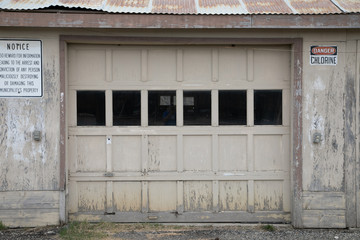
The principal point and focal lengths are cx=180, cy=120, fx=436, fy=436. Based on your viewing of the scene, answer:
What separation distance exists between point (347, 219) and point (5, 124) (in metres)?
4.75

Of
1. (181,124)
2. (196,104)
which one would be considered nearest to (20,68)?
(181,124)

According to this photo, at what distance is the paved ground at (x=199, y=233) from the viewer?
5.57m

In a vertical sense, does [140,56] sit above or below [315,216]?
above

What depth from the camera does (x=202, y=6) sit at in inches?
230

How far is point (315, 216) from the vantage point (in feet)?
19.3

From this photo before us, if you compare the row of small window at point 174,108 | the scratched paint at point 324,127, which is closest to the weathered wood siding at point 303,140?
the scratched paint at point 324,127

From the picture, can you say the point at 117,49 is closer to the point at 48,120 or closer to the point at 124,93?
the point at 124,93

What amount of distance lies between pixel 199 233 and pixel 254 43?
2.64 m

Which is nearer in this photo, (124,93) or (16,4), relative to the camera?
(16,4)

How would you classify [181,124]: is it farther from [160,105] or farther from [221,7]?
[221,7]

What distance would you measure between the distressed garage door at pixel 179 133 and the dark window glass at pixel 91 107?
0.01m

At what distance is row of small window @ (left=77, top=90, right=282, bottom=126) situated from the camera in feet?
19.7

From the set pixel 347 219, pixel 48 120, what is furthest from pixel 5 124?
pixel 347 219

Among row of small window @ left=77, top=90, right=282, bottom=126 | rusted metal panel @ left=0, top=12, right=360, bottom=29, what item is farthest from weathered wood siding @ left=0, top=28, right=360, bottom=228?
row of small window @ left=77, top=90, right=282, bottom=126
